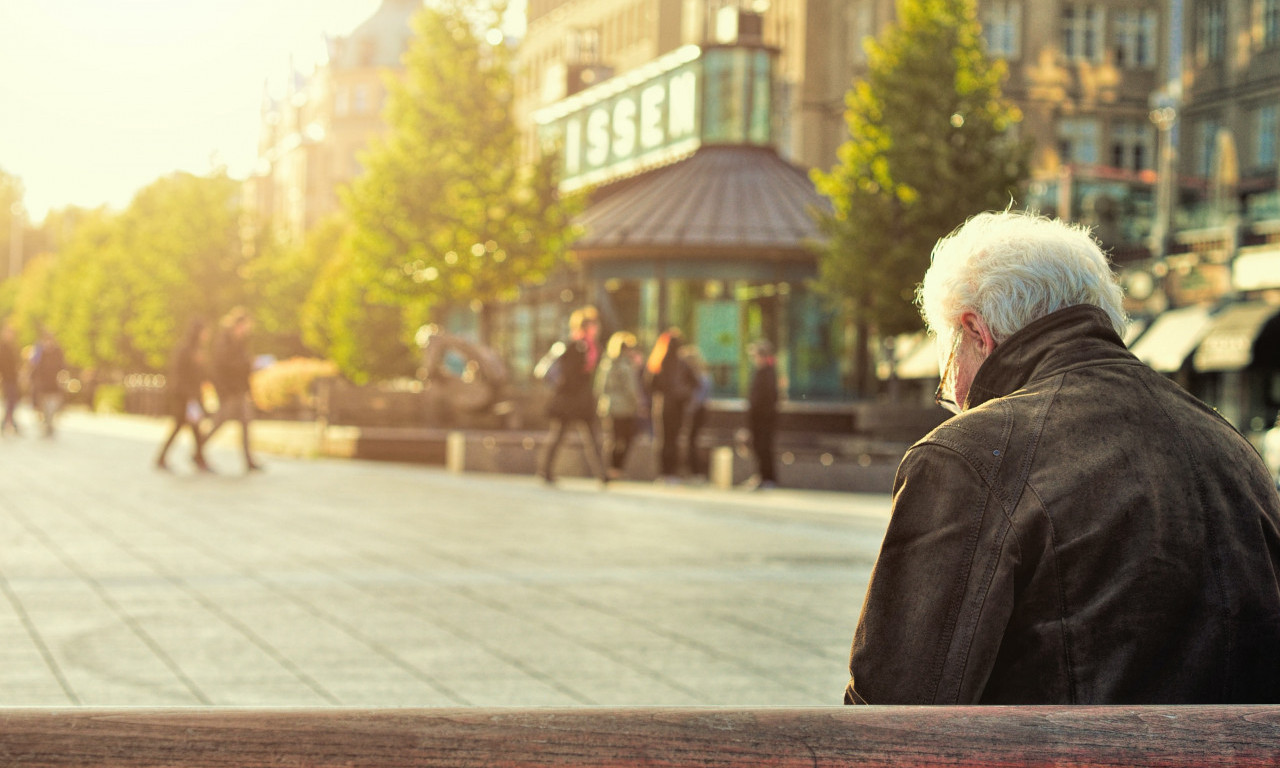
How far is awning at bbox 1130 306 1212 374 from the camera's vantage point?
35312 mm

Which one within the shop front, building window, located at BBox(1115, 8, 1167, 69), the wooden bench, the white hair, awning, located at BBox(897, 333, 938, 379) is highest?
building window, located at BBox(1115, 8, 1167, 69)

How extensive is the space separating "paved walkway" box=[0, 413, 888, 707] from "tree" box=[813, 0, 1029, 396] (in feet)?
32.7

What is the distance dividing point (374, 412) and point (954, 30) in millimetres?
10789

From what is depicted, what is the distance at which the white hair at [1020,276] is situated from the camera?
2.65m

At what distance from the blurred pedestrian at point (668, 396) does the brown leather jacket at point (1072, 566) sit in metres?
17.5

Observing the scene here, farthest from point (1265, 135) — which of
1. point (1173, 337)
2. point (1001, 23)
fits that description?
point (1173, 337)

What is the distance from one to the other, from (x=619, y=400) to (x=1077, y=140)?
3902 centimetres

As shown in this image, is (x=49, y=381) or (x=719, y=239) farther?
(x=719, y=239)

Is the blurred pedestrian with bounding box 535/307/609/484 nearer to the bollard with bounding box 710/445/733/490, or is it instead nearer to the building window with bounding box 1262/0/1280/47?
the bollard with bounding box 710/445/733/490

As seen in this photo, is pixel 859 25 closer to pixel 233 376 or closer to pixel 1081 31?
pixel 1081 31

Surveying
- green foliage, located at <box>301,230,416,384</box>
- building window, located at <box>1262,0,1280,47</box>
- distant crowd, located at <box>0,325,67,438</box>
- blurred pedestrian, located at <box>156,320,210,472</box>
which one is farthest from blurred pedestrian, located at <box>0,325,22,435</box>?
building window, located at <box>1262,0,1280,47</box>

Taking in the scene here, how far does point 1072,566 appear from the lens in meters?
2.34

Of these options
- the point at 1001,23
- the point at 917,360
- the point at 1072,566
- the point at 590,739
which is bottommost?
the point at 590,739

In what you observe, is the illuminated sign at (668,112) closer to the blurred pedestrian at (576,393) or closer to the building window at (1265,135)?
the building window at (1265,135)
